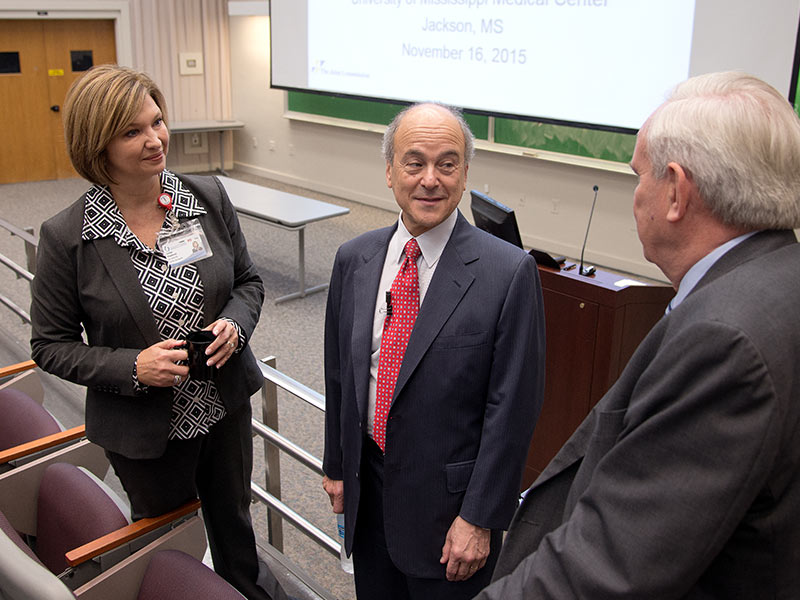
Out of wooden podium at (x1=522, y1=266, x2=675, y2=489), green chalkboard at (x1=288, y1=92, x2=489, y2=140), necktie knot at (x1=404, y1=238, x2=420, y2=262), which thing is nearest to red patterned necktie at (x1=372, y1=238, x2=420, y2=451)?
necktie knot at (x1=404, y1=238, x2=420, y2=262)

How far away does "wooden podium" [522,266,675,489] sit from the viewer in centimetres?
260

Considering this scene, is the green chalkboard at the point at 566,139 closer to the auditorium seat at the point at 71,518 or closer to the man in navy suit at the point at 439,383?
the man in navy suit at the point at 439,383

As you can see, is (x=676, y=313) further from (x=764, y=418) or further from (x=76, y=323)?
(x=76, y=323)

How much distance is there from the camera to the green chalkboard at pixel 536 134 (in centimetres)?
609

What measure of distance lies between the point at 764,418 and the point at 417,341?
0.79 metres

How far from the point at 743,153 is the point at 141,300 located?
1.34m

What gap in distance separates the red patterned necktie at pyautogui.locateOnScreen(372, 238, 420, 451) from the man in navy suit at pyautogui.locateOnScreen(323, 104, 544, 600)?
0.01m

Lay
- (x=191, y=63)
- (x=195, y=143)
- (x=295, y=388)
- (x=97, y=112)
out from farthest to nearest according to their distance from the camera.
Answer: (x=195, y=143) → (x=191, y=63) → (x=295, y=388) → (x=97, y=112)

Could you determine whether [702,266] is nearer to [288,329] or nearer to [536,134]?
[288,329]

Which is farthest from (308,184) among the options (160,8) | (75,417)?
(75,417)

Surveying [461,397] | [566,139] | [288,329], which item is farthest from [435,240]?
[566,139]

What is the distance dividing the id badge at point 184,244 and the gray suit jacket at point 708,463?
120 centimetres

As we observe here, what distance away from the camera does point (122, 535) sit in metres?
1.73

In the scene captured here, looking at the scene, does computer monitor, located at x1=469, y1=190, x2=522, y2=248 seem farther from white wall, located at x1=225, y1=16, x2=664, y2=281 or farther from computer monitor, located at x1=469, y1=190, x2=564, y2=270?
white wall, located at x1=225, y1=16, x2=664, y2=281
